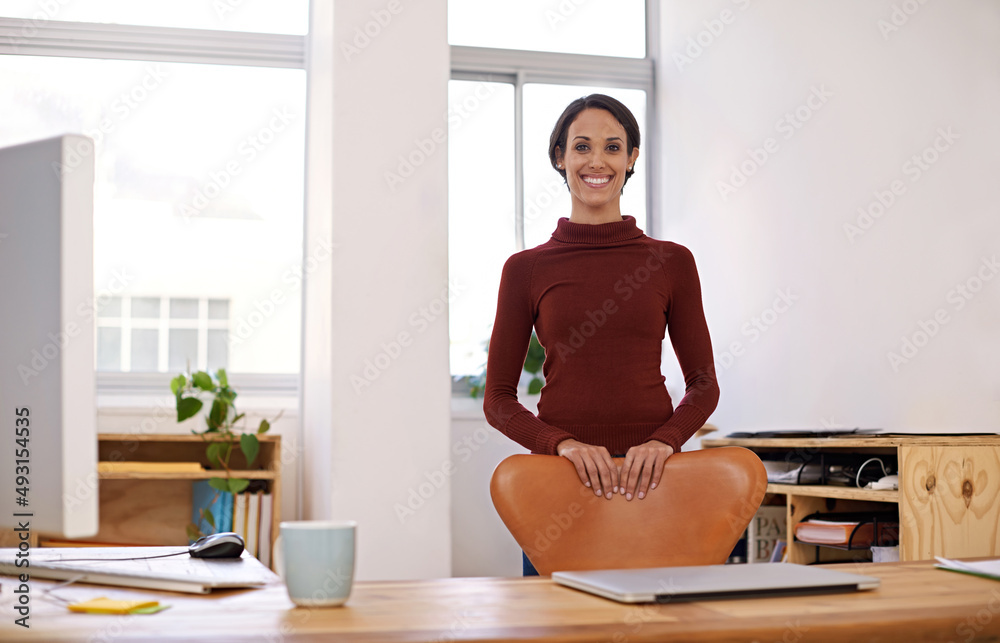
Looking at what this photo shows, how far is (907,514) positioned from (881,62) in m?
1.53

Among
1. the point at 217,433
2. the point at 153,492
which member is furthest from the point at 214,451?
the point at 153,492

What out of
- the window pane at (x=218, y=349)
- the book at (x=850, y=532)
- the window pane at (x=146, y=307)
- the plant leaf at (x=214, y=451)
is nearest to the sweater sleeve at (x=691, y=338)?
the book at (x=850, y=532)

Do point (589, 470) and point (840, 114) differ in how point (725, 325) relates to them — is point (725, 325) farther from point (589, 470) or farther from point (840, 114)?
point (589, 470)

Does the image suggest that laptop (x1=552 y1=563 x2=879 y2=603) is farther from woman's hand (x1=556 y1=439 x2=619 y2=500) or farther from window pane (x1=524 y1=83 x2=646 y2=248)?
window pane (x1=524 y1=83 x2=646 y2=248)

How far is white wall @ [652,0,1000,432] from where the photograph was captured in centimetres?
257

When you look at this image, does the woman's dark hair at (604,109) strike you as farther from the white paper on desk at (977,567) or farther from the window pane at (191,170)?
the window pane at (191,170)

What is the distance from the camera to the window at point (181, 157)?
4.07 metres

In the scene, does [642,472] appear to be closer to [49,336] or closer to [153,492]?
[49,336]

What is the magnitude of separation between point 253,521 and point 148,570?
2600 millimetres

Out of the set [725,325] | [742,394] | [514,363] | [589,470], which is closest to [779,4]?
[725,325]

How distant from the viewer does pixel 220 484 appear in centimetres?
342

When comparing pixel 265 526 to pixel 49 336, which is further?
pixel 265 526

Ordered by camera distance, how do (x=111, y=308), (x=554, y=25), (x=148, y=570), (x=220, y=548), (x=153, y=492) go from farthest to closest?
(x=554, y=25)
(x=111, y=308)
(x=153, y=492)
(x=220, y=548)
(x=148, y=570)

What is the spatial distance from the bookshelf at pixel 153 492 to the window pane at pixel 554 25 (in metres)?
2.26
